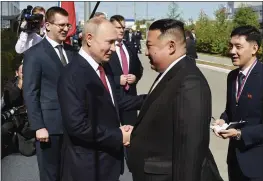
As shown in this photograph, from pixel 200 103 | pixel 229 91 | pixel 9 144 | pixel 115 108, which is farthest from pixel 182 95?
pixel 9 144

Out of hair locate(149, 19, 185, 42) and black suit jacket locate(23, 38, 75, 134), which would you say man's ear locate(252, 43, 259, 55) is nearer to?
hair locate(149, 19, 185, 42)

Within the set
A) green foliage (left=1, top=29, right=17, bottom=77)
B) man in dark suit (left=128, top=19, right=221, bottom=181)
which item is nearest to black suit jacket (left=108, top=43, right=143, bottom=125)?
green foliage (left=1, top=29, right=17, bottom=77)

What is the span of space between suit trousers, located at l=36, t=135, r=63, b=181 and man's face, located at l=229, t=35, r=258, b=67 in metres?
1.66

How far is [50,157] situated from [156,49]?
6.10ft

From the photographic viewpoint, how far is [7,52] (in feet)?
26.4

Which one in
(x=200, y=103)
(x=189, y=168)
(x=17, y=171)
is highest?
(x=200, y=103)

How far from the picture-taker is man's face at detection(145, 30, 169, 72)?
7.68 ft

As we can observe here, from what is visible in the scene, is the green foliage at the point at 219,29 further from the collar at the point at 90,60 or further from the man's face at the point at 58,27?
the collar at the point at 90,60

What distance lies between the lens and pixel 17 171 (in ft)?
18.3

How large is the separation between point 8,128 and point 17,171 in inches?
23.4

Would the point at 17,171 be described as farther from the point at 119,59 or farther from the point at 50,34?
the point at 50,34

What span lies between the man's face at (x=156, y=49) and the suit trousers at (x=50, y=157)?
5.54 feet

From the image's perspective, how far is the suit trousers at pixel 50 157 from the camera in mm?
3789

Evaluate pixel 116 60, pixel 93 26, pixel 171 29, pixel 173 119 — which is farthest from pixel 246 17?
pixel 173 119
